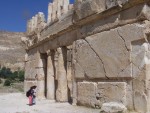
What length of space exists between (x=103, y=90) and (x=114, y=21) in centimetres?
186

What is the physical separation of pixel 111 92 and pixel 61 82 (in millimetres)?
3606

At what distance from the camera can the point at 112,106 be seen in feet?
22.3

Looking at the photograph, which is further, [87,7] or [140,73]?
[87,7]

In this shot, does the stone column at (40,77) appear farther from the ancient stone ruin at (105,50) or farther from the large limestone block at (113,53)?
the large limestone block at (113,53)

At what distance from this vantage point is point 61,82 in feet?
36.1

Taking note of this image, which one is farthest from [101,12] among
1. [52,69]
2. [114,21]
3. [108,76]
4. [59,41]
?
[52,69]

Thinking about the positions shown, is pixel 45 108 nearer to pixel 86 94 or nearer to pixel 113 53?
pixel 86 94

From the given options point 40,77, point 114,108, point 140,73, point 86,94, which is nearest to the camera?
point 114,108

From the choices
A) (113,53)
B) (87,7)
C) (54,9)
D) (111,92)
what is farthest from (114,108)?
(54,9)

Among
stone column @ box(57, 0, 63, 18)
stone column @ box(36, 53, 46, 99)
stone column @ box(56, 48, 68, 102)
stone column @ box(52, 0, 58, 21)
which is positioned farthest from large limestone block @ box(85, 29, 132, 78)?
stone column @ box(36, 53, 46, 99)

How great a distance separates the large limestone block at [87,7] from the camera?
8.26m

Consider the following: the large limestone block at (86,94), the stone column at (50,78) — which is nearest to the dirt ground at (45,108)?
the large limestone block at (86,94)

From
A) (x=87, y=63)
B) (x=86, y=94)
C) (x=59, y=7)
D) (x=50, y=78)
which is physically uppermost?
(x=59, y=7)

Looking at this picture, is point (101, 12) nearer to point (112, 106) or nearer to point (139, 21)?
point (139, 21)
